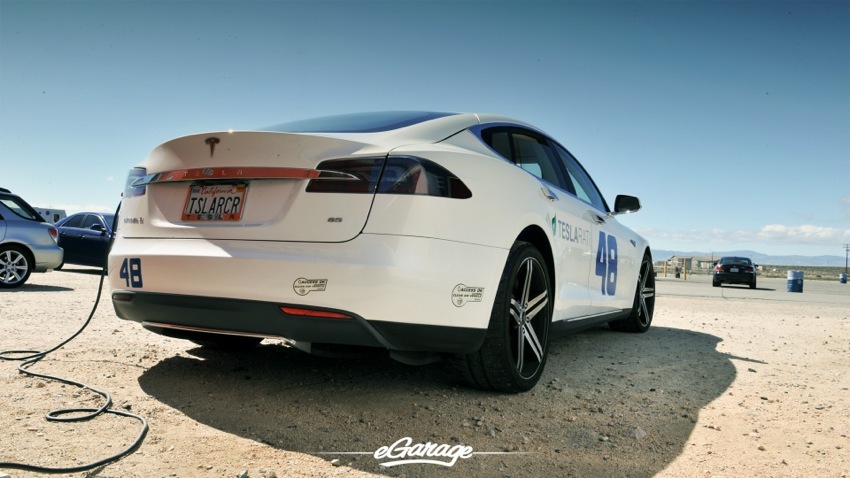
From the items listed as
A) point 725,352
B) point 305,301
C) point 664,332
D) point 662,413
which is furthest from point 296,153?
point 664,332

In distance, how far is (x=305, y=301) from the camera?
2.76 metres

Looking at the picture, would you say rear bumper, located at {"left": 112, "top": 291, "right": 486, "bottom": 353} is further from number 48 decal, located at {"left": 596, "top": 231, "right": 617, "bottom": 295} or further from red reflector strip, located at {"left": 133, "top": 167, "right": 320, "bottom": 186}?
number 48 decal, located at {"left": 596, "top": 231, "right": 617, "bottom": 295}

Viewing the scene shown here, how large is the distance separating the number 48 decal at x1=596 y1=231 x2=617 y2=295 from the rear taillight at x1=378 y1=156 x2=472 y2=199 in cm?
244

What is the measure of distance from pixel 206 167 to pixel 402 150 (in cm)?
97

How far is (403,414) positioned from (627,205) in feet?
11.9

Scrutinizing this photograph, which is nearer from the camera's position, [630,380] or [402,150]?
[402,150]

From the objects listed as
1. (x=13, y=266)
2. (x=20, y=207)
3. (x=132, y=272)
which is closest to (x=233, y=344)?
(x=132, y=272)

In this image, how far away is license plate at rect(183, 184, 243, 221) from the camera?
9.73ft

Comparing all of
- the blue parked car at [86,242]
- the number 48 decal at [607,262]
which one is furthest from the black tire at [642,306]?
the blue parked car at [86,242]

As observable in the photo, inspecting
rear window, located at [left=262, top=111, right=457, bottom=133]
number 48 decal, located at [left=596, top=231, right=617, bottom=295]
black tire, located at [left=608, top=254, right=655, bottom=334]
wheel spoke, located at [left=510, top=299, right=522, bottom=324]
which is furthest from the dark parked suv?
rear window, located at [left=262, top=111, right=457, bottom=133]

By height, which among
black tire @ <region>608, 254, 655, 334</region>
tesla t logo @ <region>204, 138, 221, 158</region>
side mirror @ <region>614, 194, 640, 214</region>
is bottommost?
black tire @ <region>608, 254, 655, 334</region>

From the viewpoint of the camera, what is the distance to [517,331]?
354 centimetres

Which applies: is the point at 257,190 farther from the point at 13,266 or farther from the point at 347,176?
the point at 13,266

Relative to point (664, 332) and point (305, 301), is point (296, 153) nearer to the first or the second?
point (305, 301)
